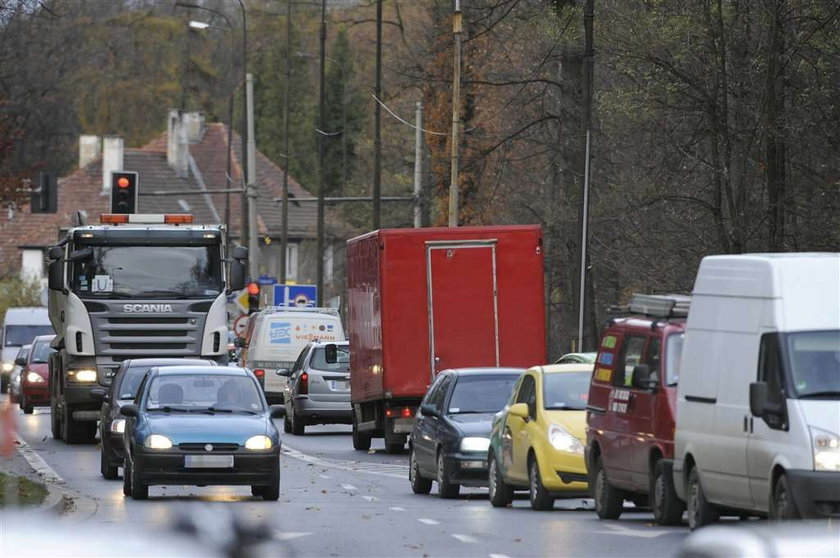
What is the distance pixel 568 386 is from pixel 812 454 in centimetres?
665

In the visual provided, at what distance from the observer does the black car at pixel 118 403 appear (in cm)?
2542

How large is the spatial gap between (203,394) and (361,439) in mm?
10783

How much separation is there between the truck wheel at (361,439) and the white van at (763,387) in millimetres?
16726

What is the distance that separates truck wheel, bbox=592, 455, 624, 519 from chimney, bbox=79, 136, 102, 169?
91660 millimetres

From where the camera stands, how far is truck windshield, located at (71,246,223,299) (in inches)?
1323

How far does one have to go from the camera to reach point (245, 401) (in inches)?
909

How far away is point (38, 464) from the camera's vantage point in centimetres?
2850

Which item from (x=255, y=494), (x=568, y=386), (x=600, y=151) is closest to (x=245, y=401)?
(x=255, y=494)

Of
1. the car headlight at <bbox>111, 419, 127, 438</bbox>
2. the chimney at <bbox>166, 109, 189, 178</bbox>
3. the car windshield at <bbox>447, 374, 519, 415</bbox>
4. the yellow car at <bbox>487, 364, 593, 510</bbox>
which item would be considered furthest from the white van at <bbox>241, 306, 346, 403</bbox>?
the chimney at <bbox>166, 109, 189, 178</bbox>

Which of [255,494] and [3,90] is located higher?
[3,90]

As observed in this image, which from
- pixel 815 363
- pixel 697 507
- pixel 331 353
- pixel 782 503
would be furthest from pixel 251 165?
pixel 782 503

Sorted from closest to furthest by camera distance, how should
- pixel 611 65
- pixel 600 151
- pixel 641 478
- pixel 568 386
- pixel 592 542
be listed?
pixel 592 542
pixel 641 478
pixel 568 386
pixel 611 65
pixel 600 151

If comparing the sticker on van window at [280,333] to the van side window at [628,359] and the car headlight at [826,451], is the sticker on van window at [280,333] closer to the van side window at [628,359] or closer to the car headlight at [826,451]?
the van side window at [628,359]

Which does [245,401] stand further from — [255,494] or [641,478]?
[641,478]
